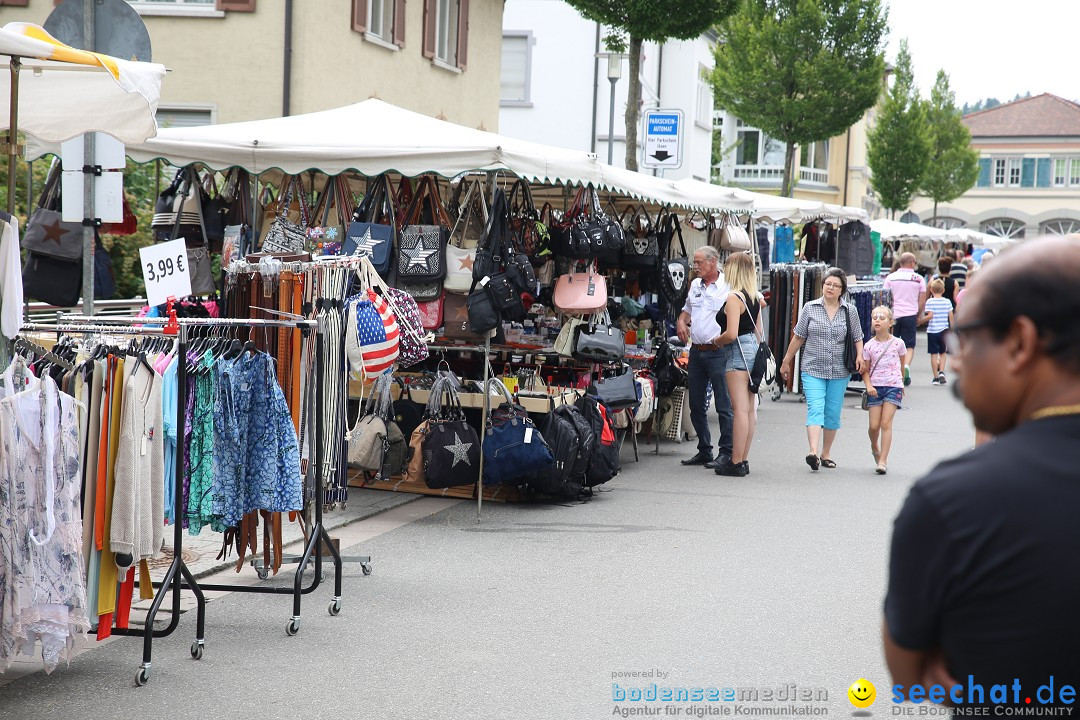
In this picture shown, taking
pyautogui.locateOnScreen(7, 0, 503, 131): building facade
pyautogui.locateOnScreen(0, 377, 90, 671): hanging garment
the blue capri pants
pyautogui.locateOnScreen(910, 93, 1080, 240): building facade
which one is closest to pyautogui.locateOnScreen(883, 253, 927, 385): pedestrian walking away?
the blue capri pants

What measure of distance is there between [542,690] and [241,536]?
6.39 ft

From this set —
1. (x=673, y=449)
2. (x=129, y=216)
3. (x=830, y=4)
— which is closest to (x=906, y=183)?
(x=830, y=4)

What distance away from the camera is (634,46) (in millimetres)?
17391

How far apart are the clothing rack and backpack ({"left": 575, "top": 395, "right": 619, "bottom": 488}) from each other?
3.23 metres

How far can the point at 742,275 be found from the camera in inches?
414

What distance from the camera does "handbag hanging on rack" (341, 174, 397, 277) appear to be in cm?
860

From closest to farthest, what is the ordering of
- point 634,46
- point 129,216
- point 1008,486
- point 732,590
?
1. point 1008,486
2. point 732,590
3. point 129,216
4. point 634,46

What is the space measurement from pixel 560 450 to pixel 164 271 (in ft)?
11.5

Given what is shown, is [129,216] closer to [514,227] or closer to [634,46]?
[514,227]

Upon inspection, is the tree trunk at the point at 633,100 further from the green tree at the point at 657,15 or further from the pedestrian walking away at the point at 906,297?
the pedestrian walking away at the point at 906,297

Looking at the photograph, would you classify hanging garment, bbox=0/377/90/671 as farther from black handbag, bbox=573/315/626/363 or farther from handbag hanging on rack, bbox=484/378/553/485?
black handbag, bbox=573/315/626/363

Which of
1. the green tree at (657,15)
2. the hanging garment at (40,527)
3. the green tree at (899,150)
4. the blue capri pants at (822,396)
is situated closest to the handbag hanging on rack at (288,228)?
the hanging garment at (40,527)

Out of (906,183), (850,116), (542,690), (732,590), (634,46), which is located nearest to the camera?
(542,690)

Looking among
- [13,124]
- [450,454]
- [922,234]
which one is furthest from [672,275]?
[922,234]
